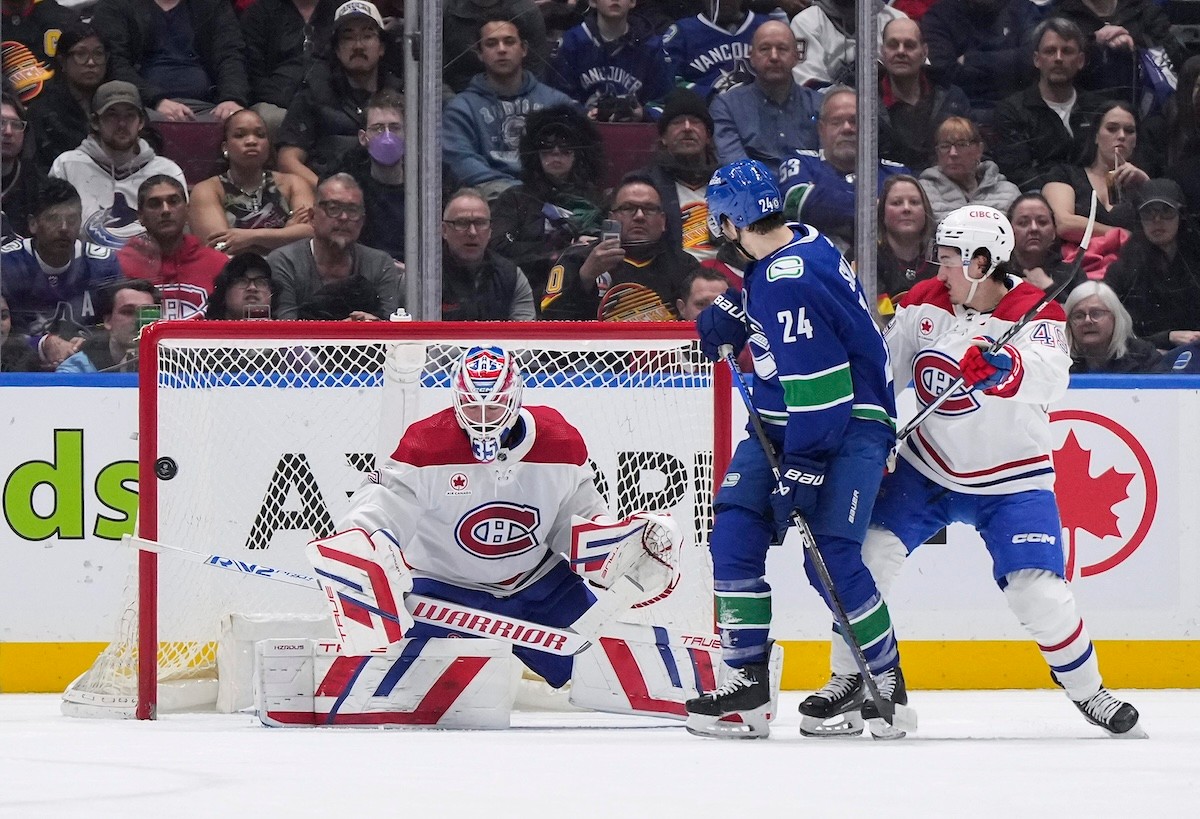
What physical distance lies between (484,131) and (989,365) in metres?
2.19

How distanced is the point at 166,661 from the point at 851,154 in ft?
8.15

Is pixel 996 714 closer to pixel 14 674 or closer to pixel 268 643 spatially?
pixel 268 643

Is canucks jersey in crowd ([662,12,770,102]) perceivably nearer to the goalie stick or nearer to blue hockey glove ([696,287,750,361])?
blue hockey glove ([696,287,750,361])

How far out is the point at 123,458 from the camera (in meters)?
4.81

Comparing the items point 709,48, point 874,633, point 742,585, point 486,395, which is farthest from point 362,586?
point 709,48

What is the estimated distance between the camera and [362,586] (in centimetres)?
371

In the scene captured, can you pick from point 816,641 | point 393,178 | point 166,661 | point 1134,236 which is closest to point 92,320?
point 393,178

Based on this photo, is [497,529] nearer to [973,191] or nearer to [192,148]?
[192,148]

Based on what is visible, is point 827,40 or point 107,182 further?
point 827,40

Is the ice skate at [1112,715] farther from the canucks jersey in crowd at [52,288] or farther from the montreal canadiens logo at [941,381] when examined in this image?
the canucks jersey in crowd at [52,288]

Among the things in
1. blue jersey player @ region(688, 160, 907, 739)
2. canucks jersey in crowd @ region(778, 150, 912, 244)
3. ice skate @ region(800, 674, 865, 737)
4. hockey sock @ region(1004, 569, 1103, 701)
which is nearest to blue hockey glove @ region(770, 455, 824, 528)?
blue jersey player @ region(688, 160, 907, 739)

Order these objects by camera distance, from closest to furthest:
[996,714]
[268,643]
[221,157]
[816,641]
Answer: [268,643] < [996,714] < [816,641] < [221,157]

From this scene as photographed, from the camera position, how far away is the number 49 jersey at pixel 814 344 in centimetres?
339

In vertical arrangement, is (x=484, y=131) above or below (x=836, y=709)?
above
